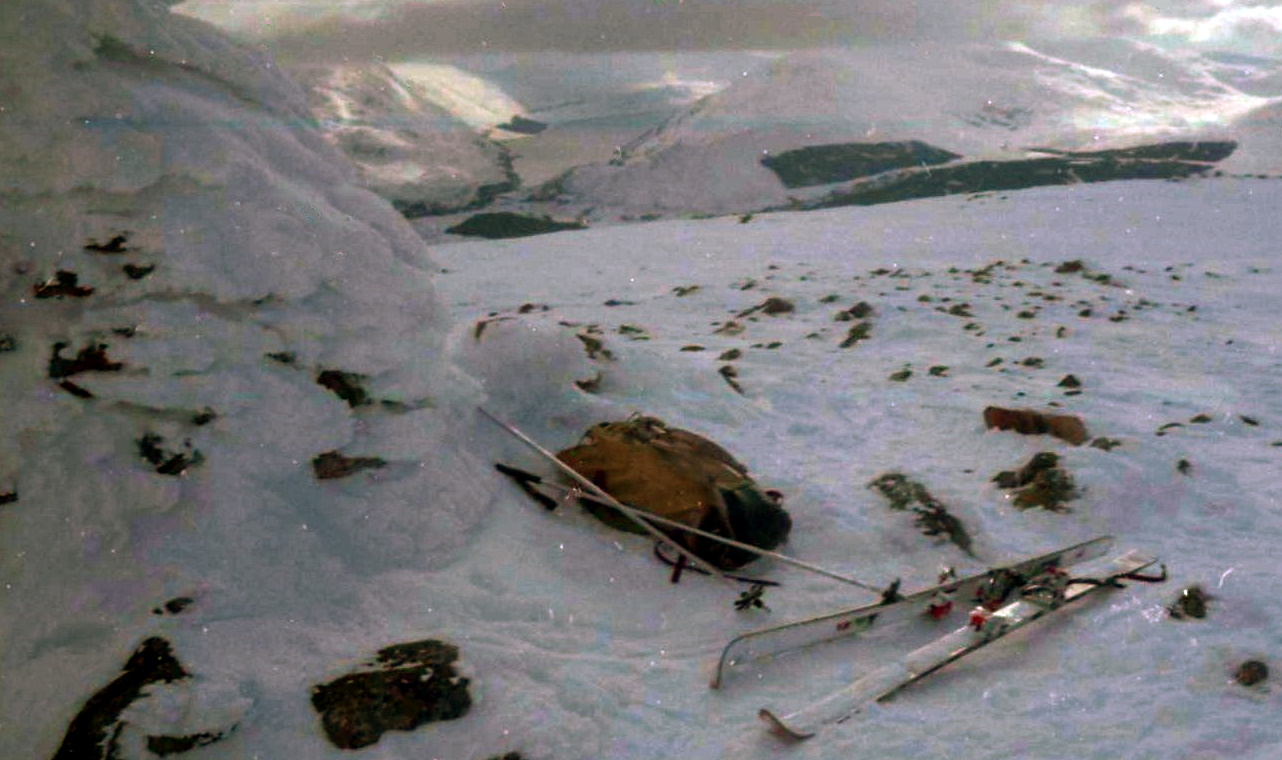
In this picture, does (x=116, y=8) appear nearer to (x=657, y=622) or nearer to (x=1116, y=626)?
(x=657, y=622)

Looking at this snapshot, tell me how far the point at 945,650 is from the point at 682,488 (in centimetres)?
171

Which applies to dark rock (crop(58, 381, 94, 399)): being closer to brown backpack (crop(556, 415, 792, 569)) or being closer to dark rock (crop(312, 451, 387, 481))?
dark rock (crop(312, 451, 387, 481))

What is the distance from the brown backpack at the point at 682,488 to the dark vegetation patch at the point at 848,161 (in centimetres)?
18208

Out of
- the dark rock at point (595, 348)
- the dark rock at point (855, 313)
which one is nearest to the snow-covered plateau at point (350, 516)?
the dark rock at point (595, 348)

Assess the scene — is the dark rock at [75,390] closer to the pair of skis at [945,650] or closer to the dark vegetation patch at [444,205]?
the pair of skis at [945,650]

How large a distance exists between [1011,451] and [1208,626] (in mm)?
2771

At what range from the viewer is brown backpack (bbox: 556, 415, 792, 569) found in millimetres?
5105

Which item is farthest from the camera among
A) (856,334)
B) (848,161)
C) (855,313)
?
(848,161)

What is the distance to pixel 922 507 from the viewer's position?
5.88 meters

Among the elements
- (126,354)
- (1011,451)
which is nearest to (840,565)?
(1011,451)

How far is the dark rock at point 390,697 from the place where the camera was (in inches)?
131

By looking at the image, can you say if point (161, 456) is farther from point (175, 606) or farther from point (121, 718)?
point (121, 718)

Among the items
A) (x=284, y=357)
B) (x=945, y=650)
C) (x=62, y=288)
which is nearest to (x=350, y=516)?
(x=284, y=357)

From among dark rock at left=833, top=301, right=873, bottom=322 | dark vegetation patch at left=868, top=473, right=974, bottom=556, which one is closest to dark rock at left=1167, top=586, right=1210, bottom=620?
dark vegetation patch at left=868, top=473, right=974, bottom=556
